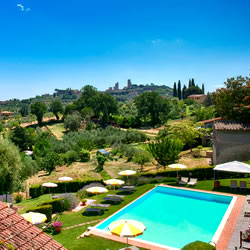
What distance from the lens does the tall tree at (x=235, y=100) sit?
30222mm

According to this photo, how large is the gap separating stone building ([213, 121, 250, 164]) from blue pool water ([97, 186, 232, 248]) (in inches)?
339

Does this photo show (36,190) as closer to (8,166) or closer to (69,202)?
(8,166)

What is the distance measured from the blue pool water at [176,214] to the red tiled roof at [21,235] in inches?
382

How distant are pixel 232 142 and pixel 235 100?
670 cm

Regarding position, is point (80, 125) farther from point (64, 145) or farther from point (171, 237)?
point (171, 237)

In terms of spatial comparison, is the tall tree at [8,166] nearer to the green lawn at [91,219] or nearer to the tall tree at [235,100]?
the green lawn at [91,219]

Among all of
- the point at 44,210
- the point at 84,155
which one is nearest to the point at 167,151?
the point at 44,210

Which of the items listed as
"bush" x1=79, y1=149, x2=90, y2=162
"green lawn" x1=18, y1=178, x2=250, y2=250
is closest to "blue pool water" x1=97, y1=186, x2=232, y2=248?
"green lawn" x1=18, y1=178, x2=250, y2=250

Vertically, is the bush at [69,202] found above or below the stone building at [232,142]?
below

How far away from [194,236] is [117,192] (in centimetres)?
957

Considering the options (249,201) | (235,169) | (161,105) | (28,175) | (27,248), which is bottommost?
(28,175)

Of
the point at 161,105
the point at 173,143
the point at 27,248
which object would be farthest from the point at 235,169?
the point at 161,105

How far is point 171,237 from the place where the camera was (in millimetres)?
14898

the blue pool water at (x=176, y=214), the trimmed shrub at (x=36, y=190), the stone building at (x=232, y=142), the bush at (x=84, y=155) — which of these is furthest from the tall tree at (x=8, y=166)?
the stone building at (x=232, y=142)
